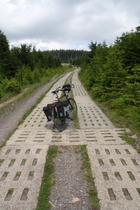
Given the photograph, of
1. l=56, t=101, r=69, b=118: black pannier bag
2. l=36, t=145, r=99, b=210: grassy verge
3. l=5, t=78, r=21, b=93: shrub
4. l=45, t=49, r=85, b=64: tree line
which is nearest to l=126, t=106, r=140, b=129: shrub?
l=36, t=145, r=99, b=210: grassy verge

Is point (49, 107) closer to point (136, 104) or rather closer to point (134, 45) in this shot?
point (136, 104)

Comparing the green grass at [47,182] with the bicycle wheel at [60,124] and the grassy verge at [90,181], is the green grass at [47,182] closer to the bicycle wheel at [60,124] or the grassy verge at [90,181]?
the grassy verge at [90,181]

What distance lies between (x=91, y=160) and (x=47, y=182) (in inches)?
44.9

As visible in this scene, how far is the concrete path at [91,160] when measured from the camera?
2574mm

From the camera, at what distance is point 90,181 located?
298cm

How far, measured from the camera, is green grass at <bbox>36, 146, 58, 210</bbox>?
2.49 meters

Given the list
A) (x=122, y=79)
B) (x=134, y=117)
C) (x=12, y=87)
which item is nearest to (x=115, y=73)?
(x=122, y=79)

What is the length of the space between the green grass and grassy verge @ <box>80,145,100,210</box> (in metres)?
0.68

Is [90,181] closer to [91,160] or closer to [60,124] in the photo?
[91,160]

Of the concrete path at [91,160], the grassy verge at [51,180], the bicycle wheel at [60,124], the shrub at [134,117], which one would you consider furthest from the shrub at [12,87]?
the grassy verge at [51,180]

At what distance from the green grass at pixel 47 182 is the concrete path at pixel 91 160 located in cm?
9

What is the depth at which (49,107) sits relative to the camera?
17.6 feet

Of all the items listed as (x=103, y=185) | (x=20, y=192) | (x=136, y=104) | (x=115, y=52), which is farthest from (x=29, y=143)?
(x=115, y=52)

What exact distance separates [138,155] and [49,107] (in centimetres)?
303
